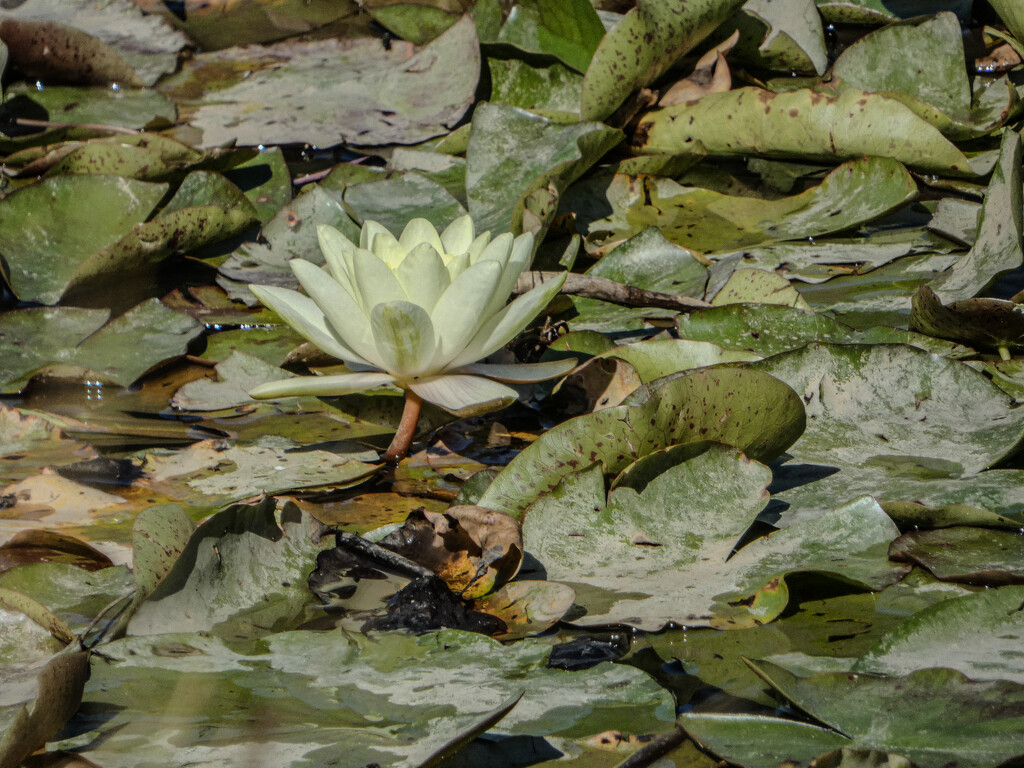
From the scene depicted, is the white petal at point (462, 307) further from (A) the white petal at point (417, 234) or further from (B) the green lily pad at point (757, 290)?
(B) the green lily pad at point (757, 290)

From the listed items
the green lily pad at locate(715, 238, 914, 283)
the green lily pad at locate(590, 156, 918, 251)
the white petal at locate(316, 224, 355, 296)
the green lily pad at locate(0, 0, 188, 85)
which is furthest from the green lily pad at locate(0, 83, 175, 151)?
the green lily pad at locate(715, 238, 914, 283)

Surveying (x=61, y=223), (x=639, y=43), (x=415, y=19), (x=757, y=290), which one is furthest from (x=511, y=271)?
(x=415, y=19)

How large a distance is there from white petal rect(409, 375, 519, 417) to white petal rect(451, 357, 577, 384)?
0.02 m

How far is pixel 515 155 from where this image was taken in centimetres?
200

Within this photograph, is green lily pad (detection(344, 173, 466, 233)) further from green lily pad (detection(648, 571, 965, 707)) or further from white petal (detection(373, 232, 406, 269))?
green lily pad (detection(648, 571, 965, 707))

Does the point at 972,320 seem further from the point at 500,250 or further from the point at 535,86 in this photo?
the point at 535,86

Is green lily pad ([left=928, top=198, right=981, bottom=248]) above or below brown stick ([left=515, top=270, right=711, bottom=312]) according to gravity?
above

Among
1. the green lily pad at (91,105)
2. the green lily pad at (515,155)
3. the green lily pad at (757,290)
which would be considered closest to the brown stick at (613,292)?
the green lily pad at (757,290)

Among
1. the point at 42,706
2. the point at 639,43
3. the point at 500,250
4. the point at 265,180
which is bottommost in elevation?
the point at 42,706

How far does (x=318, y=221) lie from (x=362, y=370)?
666 millimetres

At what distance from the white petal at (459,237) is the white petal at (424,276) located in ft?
0.54

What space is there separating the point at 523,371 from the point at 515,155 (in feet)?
2.49

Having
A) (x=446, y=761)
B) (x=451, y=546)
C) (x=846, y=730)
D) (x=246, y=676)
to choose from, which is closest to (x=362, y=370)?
(x=451, y=546)

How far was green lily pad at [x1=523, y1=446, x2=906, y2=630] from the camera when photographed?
3.31ft
